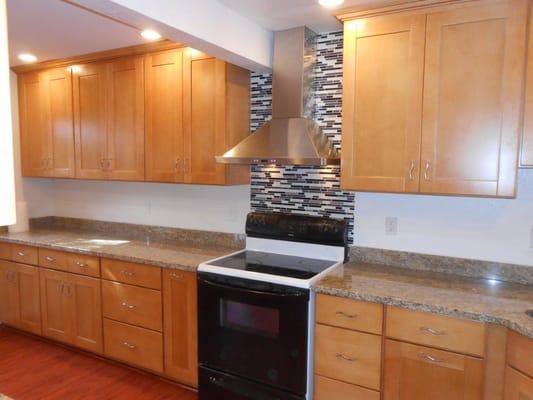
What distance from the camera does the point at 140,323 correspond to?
278cm

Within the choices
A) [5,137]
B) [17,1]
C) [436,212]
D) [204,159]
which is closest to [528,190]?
[436,212]

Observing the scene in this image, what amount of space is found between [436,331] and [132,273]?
196 cm

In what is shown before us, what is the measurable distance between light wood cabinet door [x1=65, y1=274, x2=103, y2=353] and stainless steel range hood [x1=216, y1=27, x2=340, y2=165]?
1447mm

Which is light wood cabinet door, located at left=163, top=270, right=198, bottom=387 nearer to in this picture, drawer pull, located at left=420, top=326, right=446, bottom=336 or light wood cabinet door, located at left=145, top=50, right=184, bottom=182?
light wood cabinet door, located at left=145, top=50, right=184, bottom=182

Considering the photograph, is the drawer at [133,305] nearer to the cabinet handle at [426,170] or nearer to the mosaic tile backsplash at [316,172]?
the mosaic tile backsplash at [316,172]

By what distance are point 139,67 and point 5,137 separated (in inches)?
106

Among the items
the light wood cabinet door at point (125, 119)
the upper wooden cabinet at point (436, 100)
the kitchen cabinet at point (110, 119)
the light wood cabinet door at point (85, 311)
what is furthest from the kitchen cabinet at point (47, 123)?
the upper wooden cabinet at point (436, 100)

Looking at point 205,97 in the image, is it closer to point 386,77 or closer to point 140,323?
point 386,77

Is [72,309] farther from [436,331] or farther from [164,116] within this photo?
[436,331]

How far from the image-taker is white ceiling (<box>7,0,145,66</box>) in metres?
2.21

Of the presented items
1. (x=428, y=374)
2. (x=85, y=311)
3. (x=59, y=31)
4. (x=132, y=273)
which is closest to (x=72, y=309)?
(x=85, y=311)

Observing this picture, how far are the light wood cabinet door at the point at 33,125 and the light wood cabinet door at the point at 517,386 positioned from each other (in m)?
3.77

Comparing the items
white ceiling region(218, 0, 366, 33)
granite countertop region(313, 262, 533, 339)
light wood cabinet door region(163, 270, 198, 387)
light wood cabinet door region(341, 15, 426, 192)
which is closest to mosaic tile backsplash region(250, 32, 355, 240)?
white ceiling region(218, 0, 366, 33)

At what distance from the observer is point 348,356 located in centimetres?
204
